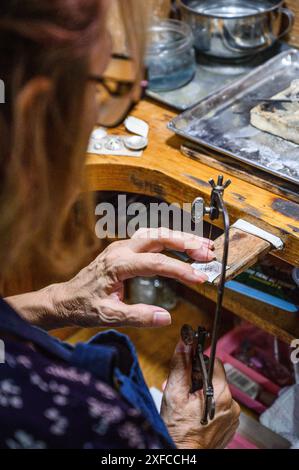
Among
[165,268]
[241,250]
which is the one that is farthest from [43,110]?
[241,250]

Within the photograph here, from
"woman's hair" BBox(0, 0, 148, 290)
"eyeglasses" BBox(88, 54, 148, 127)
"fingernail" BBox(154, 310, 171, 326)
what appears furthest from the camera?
"fingernail" BBox(154, 310, 171, 326)

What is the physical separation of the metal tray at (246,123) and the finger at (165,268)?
33 cm

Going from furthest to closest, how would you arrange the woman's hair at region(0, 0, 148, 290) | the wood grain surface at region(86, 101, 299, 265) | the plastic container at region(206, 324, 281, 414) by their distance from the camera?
the plastic container at region(206, 324, 281, 414) → the wood grain surface at region(86, 101, 299, 265) → the woman's hair at region(0, 0, 148, 290)

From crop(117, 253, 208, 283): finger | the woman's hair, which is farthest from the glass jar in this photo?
the woman's hair

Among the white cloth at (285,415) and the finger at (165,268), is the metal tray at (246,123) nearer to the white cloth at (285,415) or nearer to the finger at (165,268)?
the finger at (165,268)

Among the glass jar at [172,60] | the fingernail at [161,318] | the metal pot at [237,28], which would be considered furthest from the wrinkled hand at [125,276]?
the metal pot at [237,28]

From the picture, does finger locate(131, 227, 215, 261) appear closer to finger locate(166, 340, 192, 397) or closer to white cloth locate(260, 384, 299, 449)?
finger locate(166, 340, 192, 397)

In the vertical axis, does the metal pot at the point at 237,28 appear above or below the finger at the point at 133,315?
above

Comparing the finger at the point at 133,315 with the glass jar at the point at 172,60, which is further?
the glass jar at the point at 172,60

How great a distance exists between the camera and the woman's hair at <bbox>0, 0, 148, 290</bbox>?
0.60 m

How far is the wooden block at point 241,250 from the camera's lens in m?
1.01

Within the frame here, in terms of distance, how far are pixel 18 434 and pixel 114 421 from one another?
12 cm

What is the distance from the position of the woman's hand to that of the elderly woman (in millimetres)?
121
